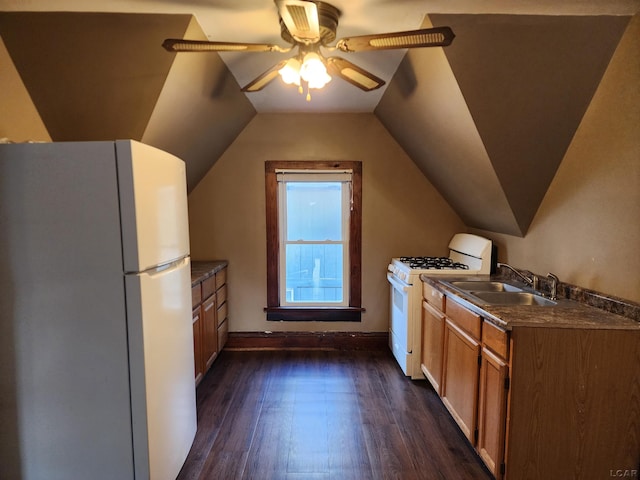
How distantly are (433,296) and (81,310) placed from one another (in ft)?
7.35

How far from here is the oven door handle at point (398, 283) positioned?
2812 mm

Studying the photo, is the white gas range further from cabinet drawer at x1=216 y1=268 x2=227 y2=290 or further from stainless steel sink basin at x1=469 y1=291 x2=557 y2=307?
cabinet drawer at x1=216 y1=268 x2=227 y2=290

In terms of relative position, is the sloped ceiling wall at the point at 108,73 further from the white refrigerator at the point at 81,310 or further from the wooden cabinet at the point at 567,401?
the wooden cabinet at the point at 567,401

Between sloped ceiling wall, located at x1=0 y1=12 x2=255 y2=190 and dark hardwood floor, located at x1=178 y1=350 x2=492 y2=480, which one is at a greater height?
sloped ceiling wall, located at x1=0 y1=12 x2=255 y2=190

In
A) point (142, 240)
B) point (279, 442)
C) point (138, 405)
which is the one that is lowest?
point (279, 442)

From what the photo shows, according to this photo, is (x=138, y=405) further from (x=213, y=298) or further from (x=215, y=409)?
(x=213, y=298)

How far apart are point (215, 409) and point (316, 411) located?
2.51ft

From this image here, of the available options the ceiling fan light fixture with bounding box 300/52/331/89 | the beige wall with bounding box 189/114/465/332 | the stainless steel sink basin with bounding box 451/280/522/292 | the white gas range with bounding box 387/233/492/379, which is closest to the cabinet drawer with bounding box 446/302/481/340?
the stainless steel sink basin with bounding box 451/280/522/292

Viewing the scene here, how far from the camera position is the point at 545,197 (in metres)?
2.22

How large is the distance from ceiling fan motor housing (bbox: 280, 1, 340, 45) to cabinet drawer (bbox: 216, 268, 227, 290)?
224cm

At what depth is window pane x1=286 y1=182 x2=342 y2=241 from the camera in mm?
3494

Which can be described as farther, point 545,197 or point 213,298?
point 213,298

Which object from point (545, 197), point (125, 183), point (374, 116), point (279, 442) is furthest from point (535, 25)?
point (279, 442)

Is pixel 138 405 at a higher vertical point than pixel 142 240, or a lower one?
lower
